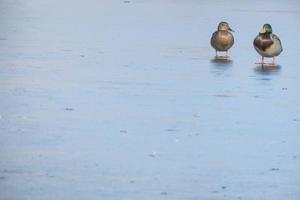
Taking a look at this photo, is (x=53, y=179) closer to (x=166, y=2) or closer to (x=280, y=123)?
(x=280, y=123)

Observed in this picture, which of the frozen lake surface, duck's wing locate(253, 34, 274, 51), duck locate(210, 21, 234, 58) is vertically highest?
the frozen lake surface

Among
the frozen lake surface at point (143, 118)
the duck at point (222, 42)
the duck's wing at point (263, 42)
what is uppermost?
the frozen lake surface at point (143, 118)

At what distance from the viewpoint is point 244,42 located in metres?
22.0

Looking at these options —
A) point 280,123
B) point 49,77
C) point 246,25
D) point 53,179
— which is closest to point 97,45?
point 49,77

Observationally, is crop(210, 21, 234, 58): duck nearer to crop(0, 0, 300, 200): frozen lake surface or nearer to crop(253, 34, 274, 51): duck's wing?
crop(0, 0, 300, 200): frozen lake surface

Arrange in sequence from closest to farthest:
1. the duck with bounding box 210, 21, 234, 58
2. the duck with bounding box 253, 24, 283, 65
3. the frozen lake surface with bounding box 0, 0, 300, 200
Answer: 1. the frozen lake surface with bounding box 0, 0, 300, 200
2. the duck with bounding box 253, 24, 283, 65
3. the duck with bounding box 210, 21, 234, 58

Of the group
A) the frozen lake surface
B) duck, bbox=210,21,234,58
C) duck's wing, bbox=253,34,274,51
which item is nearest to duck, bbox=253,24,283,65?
duck's wing, bbox=253,34,274,51

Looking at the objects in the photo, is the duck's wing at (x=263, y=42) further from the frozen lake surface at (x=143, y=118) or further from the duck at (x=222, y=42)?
the duck at (x=222, y=42)

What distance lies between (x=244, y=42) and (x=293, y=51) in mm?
2041

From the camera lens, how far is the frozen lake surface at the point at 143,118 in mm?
8250

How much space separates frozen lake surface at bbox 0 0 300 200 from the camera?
27.1 ft

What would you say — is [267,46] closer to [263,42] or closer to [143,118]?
→ [263,42]

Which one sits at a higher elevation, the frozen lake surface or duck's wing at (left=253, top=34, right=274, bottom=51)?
the frozen lake surface

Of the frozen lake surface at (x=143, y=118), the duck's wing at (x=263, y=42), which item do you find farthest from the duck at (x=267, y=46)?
the frozen lake surface at (x=143, y=118)
